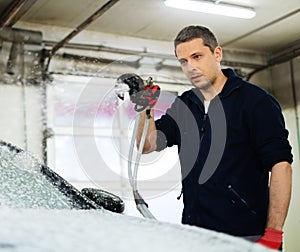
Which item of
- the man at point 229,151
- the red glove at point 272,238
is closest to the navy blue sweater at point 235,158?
the man at point 229,151

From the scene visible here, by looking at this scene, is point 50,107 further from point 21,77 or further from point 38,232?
point 38,232

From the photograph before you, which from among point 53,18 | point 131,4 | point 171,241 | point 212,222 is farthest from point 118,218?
point 53,18

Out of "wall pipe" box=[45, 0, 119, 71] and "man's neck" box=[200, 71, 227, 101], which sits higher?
"wall pipe" box=[45, 0, 119, 71]

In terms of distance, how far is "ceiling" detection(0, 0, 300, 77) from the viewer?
556 centimetres

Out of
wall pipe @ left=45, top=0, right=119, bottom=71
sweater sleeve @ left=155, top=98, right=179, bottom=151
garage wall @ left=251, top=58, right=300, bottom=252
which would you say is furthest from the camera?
garage wall @ left=251, top=58, right=300, bottom=252

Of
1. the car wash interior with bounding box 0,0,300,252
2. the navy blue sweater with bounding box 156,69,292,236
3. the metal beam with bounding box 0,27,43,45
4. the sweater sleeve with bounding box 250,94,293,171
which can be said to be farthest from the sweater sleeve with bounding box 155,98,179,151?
the metal beam with bounding box 0,27,43,45

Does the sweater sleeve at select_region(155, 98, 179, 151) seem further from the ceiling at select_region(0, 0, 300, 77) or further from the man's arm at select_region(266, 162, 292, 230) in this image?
the ceiling at select_region(0, 0, 300, 77)

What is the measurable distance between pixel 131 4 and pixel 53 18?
3.08ft

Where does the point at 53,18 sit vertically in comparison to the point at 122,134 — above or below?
above

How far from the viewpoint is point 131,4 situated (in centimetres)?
563

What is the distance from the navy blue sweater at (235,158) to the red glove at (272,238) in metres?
0.16

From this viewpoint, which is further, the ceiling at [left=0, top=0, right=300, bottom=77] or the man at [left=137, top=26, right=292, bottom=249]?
the ceiling at [left=0, top=0, right=300, bottom=77]

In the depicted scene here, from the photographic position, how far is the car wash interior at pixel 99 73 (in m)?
5.75

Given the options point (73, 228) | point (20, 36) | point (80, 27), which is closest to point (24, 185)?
point (73, 228)
